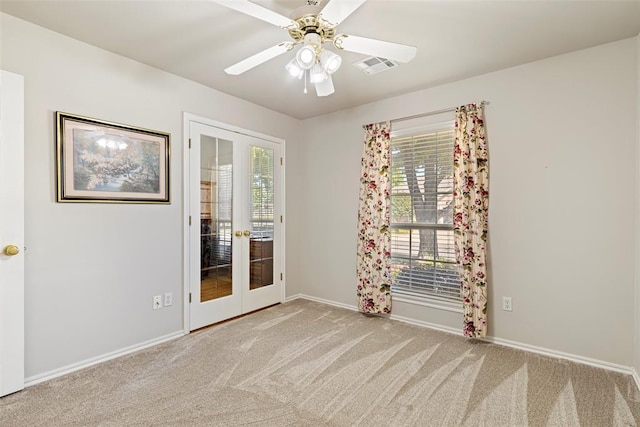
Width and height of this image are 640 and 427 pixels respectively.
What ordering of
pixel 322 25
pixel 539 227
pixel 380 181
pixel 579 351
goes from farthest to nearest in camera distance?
pixel 380 181 < pixel 539 227 < pixel 579 351 < pixel 322 25

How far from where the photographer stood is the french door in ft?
10.4

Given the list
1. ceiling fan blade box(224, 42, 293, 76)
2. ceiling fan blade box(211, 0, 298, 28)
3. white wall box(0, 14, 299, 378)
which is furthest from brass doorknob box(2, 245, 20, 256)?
ceiling fan blade box(211, 0, 298, 28)

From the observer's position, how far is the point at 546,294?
266cm

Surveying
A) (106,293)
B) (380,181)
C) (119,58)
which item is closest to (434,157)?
(380,181)

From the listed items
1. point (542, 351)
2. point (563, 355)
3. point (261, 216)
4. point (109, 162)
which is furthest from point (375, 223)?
point (109, 162)

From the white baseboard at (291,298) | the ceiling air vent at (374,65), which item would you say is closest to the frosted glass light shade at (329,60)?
the ceiling air vent at (374,65)

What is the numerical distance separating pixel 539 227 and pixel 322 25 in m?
2.39

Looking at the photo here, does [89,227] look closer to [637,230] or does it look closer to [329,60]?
[329,60]

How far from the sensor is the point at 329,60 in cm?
181

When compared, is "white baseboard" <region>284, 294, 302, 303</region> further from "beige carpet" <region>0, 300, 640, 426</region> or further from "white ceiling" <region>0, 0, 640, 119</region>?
"white ceiling" <region>0, 0, 640, 119</region>

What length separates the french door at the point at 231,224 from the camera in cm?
317

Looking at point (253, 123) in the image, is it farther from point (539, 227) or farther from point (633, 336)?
point (633, 336)

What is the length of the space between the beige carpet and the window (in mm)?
632

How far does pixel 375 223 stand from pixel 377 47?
2047 millimetres
